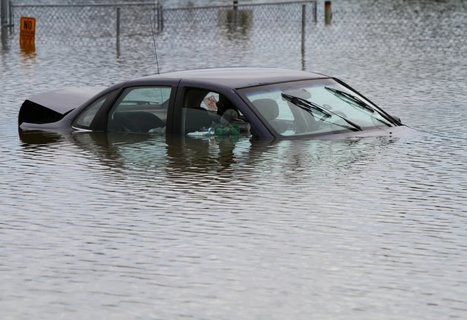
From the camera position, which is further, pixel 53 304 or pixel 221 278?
pixel 221 278

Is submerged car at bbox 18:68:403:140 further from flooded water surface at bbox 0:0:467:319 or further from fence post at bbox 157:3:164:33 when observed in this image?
fence post at bbox 157:3:164:33

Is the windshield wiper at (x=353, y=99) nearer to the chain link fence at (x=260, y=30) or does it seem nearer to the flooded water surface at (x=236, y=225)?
the flooded water surface at (x=236, y=225)

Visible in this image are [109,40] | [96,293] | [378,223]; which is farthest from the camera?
[109,40]

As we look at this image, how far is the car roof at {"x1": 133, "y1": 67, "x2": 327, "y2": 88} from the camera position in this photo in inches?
591

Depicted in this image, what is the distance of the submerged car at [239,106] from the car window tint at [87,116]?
0.03 meters

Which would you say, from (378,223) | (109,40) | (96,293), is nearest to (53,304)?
(96,293)

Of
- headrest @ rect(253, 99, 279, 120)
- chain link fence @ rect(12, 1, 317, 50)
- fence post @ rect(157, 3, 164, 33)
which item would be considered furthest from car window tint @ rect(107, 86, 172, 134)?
fence post @ rect(157, 3, 164, 33)

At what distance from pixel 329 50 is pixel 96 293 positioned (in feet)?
78.3

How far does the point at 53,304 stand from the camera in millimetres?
8469

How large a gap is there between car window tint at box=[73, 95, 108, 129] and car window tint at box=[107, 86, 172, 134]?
23 centimetres

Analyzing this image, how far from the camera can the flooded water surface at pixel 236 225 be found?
8.55 m

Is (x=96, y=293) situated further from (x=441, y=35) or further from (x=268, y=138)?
(x=441, y=35)

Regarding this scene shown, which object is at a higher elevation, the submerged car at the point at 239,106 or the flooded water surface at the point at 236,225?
the submerged car at the point at 239,106

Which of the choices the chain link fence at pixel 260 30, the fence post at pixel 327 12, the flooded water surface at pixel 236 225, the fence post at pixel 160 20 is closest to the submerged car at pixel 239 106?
the flooded water surface at pixel 236 225
